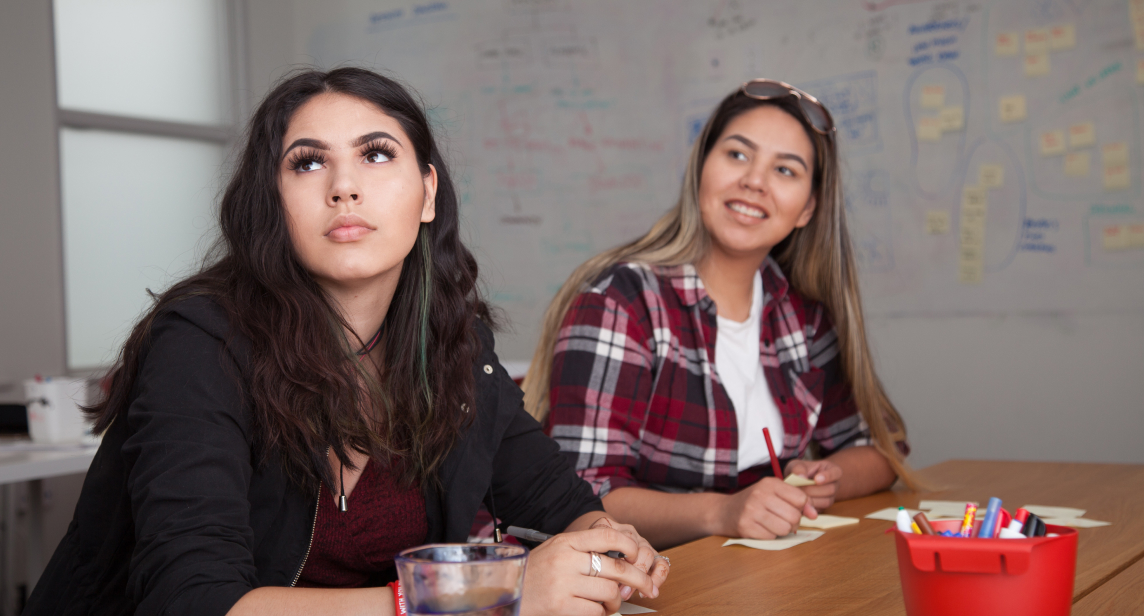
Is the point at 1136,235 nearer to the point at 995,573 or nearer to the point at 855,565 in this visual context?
the point at 855,565

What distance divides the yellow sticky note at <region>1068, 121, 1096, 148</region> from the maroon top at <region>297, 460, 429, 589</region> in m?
2.69

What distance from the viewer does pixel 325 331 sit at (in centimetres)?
108

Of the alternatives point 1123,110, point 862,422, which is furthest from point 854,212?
point 862,422

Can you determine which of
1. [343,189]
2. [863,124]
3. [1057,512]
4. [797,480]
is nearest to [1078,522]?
[1057,512]

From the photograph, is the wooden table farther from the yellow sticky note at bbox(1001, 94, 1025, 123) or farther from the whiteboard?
the yellow sticky note at bbox(1001, 94, 1025, 123)

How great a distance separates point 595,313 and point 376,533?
59cm

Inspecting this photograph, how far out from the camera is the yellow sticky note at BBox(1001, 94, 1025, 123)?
10.0 ft

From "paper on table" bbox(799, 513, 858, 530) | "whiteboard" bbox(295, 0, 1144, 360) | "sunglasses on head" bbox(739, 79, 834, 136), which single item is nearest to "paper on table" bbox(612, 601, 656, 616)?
"paper on table" bbox(799, 513, 858, 530)

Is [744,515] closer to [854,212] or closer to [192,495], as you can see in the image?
[192,495]

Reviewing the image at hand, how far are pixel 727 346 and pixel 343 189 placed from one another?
891 millimetres

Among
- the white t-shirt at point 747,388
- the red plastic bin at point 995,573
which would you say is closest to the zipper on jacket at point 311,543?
the red plastic bin at point 995,573

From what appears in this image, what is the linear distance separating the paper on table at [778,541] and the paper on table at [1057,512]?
1.10 ft

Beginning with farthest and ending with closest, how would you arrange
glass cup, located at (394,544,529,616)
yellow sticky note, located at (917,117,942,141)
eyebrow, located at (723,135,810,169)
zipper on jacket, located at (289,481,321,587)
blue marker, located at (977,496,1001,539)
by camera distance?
yellow sticky note, located at (917,117,942,141), eyebrow, located at (723,135,810,169), zipper on jacket, located at (289,481,321,587), blue marker, located at (977,496,1001,539), glass cup, located at (394,544,529,616)

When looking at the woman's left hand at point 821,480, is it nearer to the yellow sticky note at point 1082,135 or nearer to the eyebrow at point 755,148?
the eyebrow at point 755,148
